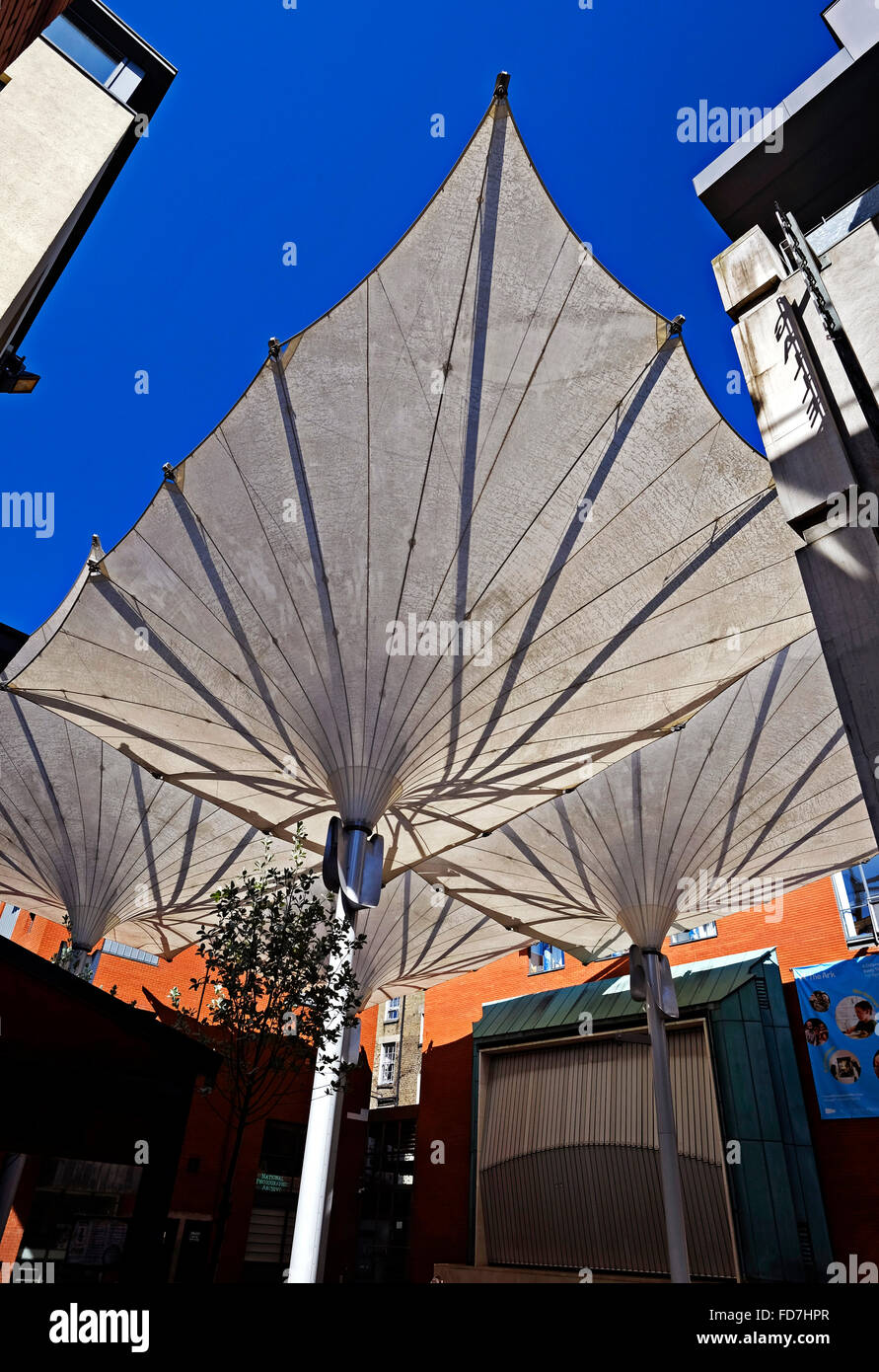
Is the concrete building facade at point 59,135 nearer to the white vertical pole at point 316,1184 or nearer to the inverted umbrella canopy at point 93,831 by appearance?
the inverted umbrella canopy at point 93,831

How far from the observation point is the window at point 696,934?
21031mm

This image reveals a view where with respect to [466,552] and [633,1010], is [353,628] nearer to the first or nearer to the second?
[466,552]

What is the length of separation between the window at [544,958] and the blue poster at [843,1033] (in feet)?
28.5

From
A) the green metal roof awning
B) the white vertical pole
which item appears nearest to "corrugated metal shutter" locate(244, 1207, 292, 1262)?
the green metal roof awning

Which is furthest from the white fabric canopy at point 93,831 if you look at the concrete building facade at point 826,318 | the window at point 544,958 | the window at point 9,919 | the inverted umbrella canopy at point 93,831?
the concrete building facade at point 826,318

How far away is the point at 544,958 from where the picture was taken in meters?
25.9

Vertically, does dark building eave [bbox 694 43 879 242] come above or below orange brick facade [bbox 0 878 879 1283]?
above

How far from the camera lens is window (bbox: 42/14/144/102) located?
1666 centimetres

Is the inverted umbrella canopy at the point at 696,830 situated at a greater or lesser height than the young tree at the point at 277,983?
greater

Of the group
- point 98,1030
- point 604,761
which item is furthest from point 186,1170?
point 98,1030

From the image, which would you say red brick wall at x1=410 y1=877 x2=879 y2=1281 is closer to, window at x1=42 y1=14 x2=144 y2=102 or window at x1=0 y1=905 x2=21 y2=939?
window at x1=0 y1=905 x2=21 y2=939

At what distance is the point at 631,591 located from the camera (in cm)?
1339

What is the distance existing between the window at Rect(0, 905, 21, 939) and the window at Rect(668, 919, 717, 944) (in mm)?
20790
